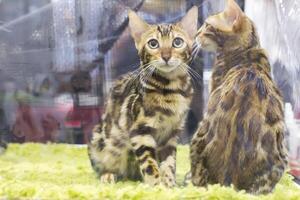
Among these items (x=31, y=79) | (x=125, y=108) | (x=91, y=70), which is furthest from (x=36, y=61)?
(x=125, y=108)

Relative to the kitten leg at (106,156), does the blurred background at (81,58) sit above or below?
above

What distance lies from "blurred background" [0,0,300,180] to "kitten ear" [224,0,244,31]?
26mm

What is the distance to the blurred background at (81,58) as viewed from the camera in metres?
1.83

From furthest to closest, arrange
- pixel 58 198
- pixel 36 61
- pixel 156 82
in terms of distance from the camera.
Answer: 1. pixel 36 61
2. pixel 156 82
3. pixel 58 198

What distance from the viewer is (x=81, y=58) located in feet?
6.20

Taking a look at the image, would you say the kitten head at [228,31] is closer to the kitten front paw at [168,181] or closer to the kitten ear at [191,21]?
the kitten ear at [191,21]

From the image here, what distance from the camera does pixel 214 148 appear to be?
180 cm

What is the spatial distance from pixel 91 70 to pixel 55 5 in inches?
10.7

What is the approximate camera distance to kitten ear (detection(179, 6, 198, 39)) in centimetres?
182

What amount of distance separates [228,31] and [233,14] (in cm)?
6

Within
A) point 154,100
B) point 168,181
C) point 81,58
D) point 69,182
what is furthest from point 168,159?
point 81,58

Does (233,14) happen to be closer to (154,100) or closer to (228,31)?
(228,31)

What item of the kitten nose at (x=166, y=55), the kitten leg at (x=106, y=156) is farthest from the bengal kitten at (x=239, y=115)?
the kitten leg at (x=106, y=156)

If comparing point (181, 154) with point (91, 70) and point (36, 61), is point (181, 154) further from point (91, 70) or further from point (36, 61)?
point (36, 61)
